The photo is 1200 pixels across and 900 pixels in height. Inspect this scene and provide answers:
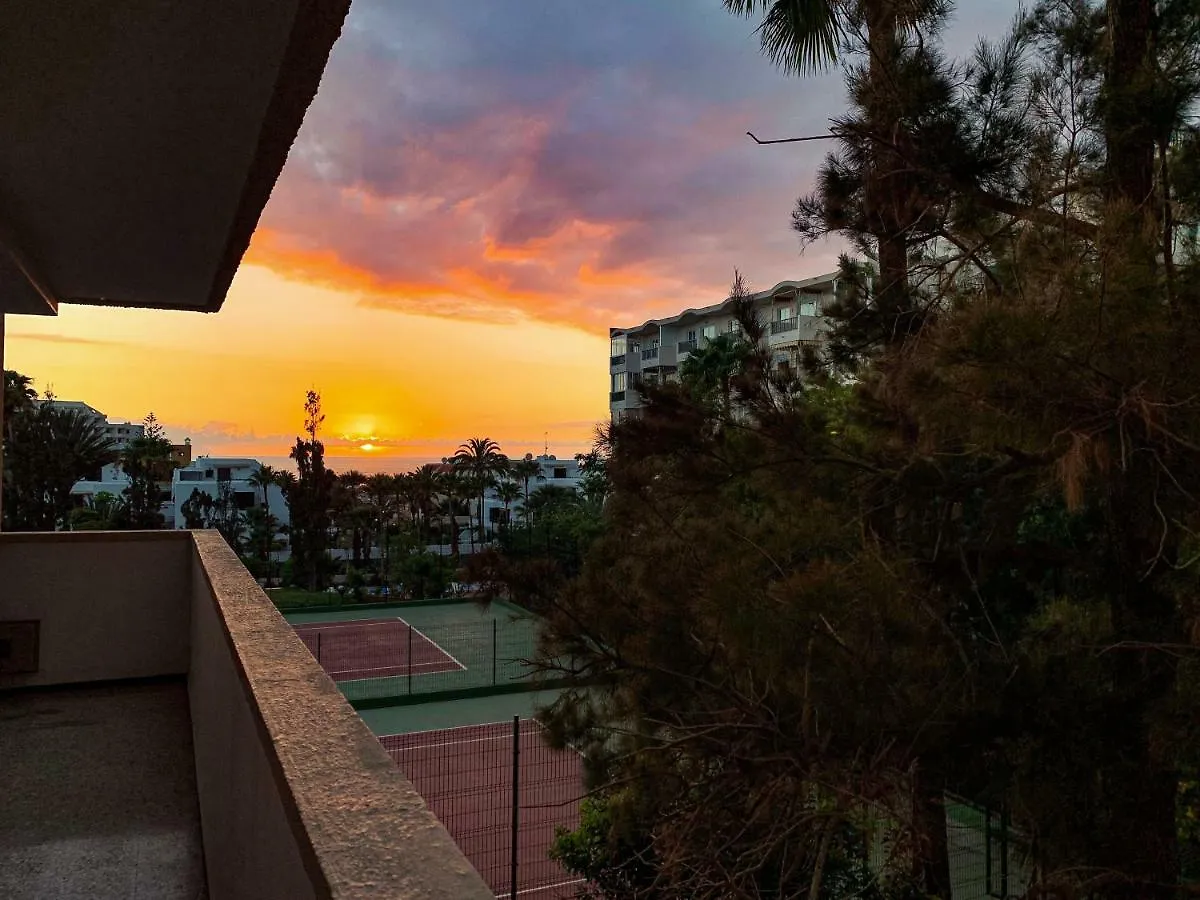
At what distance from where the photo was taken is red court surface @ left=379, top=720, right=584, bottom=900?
11305mm

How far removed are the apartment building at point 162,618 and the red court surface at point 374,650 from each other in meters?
15.9

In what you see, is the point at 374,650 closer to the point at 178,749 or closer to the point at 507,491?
the point at 507,491

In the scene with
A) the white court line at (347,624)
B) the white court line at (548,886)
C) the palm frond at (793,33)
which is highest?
the palm frond at (793,33)

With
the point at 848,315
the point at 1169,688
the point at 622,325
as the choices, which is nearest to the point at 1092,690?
the point at 1169,688

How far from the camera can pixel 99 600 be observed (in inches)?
162

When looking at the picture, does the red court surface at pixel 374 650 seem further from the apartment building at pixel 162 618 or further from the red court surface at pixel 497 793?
the apartment building at pixel 162 618

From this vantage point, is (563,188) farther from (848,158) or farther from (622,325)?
(622,325)

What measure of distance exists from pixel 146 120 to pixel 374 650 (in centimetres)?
2264

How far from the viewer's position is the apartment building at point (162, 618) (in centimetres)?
107

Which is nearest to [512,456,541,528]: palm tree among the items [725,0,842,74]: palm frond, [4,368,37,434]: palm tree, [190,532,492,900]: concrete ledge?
[4,368,37,434]: palm tree

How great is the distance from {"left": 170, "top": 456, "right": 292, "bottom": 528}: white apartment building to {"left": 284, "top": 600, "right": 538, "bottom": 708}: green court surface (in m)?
16.0

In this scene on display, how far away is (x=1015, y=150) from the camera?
4773 millimetres

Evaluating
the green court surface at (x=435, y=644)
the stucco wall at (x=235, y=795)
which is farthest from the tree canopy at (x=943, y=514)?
the green court surface at (x=435, y=644)

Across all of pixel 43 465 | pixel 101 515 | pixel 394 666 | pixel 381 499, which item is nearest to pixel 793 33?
pixel 394 666
